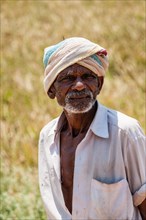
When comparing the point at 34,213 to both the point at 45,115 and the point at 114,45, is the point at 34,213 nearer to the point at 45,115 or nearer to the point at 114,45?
the point at 45,115

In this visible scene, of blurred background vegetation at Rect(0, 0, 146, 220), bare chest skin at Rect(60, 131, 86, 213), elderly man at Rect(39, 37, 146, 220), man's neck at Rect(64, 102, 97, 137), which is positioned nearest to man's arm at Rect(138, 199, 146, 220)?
elderly man at Rect(39, 37, 146, 220)

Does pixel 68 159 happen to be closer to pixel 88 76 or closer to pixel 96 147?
pixel 96 147

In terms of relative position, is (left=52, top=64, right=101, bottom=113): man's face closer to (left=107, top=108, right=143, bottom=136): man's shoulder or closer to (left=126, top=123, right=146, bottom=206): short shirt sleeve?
(left=107, top=108, right=143, bottom=136): man's shoulder

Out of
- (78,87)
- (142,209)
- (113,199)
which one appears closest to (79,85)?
(78,87)

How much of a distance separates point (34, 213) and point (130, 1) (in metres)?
7.62

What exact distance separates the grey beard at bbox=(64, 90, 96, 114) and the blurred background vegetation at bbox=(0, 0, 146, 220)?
3.33ft

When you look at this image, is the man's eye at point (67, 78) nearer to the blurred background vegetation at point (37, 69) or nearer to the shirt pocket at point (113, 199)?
the shirt pocket at point (113, 199)

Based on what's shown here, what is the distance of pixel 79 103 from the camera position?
2627 mm

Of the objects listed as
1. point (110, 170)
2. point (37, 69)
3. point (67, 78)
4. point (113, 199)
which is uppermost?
point (67, 78)

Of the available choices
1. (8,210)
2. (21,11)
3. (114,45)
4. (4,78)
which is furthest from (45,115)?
(21,11)

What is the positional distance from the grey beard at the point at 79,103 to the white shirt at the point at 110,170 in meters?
0.08

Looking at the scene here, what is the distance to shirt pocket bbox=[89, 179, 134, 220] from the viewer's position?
2594mm

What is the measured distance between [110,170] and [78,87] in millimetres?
392

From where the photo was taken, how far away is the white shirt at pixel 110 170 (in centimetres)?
261
